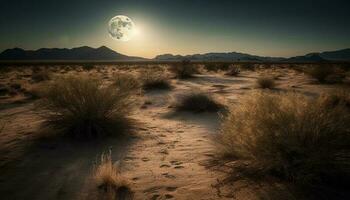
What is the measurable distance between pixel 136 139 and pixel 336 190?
3.62 metres

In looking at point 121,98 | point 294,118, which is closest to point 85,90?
point 121,98

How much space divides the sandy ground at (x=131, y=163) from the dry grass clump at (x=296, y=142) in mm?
423

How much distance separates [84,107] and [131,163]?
2.05 m

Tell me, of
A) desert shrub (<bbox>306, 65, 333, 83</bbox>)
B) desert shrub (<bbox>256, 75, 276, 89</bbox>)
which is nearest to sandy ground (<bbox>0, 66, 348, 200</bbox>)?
desert shrub (<bbox>256, 75, 276, 89</bbox>)

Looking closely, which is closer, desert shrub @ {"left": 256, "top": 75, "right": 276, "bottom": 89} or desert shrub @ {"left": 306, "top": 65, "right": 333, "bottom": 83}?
desert shrub @ {"left": 256, "top": 75, "right": 276, "bottom": 89}

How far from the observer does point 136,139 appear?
17.5ft

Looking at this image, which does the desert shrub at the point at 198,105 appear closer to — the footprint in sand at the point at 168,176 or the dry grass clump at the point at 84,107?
the dry grass clump at the point at 84,107

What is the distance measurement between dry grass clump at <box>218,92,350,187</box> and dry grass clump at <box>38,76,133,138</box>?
304 cm

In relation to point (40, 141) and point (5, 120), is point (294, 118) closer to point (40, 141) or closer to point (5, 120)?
point (40, 141)

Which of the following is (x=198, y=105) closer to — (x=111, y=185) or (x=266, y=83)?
(x=111, y=185)

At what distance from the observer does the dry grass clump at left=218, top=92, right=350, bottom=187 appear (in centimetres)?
281

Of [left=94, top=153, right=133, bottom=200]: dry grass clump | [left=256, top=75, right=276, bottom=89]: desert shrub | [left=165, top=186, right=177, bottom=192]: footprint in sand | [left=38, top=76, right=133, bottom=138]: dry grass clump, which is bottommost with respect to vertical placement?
[left=256, top=75, right=276, bottom=89]: desert shrub

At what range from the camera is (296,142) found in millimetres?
2900

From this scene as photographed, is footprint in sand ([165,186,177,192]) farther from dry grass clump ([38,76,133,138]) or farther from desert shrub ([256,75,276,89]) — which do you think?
desert shrub ([256,75,276,89])
